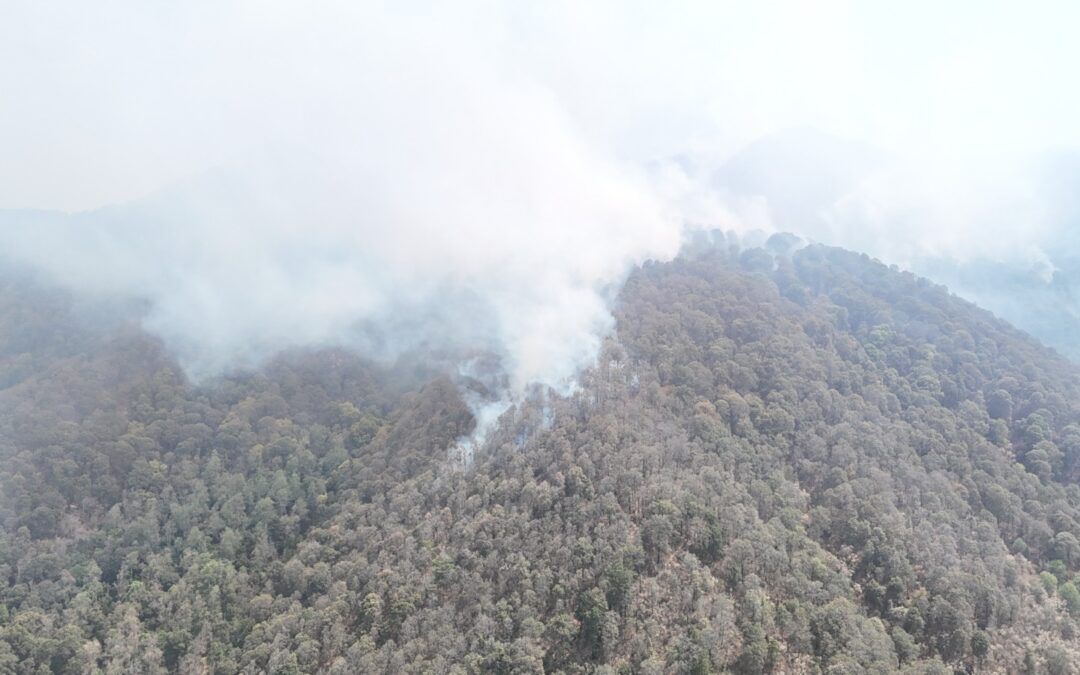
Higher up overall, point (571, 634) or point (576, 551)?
point (576, 551)

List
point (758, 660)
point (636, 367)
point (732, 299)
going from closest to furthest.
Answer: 1. point (758, 660)
2. point (636, 367)
3. point (732, 299)

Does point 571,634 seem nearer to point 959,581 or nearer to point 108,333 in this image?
point 959,581

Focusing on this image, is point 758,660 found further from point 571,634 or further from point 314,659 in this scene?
point 314,659

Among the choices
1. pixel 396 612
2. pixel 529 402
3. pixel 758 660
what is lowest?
pixel 758 660

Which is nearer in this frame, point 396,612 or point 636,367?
point 396,612

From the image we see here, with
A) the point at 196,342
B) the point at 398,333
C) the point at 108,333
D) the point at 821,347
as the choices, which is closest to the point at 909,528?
the point at 821,347

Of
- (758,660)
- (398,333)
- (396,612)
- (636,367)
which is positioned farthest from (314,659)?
(398,333)

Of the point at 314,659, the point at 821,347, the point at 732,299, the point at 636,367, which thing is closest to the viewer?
the point at 314,659
